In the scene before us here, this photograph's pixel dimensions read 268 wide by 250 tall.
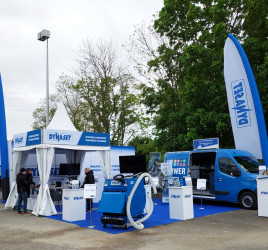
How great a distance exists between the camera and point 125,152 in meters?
16.4

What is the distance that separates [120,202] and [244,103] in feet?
24.7

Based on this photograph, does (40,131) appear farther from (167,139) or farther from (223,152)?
(167,139)

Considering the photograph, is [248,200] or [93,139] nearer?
[248,200]

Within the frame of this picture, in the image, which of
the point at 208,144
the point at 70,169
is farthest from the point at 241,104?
the point at 70,169

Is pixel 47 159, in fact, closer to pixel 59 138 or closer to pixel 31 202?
pixel 59 138

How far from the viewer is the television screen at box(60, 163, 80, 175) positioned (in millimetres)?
14984

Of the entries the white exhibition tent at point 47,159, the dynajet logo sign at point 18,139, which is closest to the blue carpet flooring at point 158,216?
the white exhibition tent at point 47,159

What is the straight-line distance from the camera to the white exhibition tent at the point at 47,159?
36.2 ft

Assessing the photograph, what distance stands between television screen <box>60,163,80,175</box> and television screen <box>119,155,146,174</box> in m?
5.63

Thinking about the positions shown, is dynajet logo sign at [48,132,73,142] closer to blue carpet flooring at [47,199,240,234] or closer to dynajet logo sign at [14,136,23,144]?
dynajet logo sign at [14,136,23,144]

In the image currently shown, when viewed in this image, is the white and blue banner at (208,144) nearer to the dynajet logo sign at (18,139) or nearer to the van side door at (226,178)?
the van side door at (226,178)

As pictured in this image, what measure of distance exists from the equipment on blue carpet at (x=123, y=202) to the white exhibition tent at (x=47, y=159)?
3.02 meters

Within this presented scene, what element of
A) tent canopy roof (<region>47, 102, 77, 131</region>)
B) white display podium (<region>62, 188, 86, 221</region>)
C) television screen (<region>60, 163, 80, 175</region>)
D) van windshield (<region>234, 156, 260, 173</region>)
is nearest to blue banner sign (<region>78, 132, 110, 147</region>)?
tent canopy roof (<region>47, 102, 77, 131</region>)

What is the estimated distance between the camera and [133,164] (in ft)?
32.1
